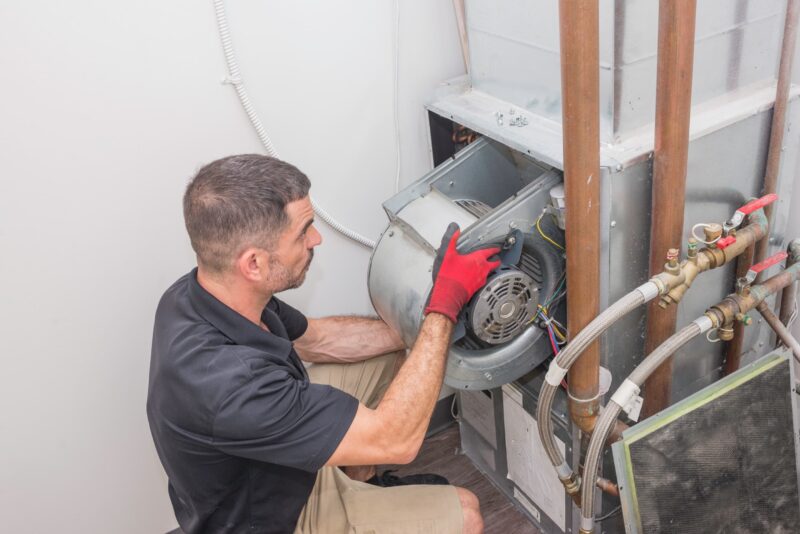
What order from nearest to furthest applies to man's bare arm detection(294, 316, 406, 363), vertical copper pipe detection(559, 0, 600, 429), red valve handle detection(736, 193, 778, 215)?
vertical copper pipe detection(559, 0, 600, 429) < red valve handle detection(736, 193, 778, 215) < man's bare arm detection(294, 316, 406, 363)

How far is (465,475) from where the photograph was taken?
5.99ft

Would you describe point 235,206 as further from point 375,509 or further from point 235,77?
point 375,509

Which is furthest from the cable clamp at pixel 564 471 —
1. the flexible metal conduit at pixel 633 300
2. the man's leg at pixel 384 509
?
the man's leg at pixel 384 509

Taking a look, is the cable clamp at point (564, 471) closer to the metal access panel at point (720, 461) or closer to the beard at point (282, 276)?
the metal access panel at point (720, 461)

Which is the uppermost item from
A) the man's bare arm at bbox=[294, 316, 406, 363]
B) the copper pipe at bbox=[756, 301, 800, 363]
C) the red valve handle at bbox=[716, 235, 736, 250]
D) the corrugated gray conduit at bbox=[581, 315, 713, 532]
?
the red valve handle at bbox=[716, 235, 736, 250]

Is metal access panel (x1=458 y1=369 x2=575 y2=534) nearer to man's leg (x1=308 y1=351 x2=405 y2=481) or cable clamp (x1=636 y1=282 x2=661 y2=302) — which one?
man's leg (x1=308 y1=351 x2=405 y2=481)

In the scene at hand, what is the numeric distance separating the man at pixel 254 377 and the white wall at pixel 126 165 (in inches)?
7.9

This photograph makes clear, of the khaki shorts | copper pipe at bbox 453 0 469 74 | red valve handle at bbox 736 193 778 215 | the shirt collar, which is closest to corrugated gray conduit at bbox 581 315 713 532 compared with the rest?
red valve handle at bbox 736 193 778 215

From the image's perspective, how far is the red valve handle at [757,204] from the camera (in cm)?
124

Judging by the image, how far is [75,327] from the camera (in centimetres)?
143

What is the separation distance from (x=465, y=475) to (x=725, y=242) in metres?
0.88

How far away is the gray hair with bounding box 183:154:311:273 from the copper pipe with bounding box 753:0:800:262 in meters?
0.78

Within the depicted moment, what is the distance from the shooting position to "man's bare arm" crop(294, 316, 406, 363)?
1609mm

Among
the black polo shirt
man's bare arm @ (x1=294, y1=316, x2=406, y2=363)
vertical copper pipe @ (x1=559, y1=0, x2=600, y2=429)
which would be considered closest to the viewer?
vertical copper pipe @ (x1=559, y1=0, x2=600, y2=429)
